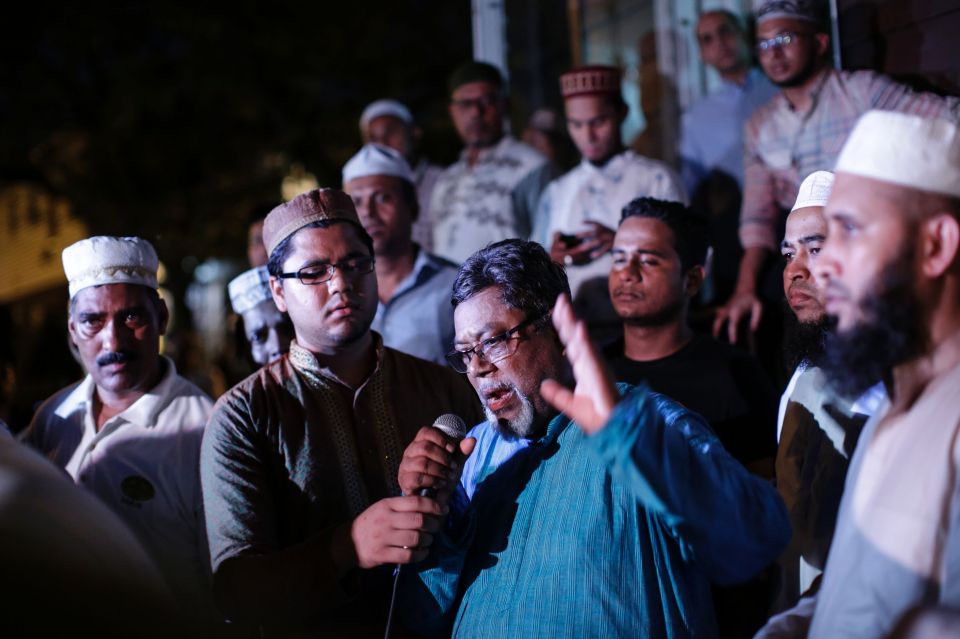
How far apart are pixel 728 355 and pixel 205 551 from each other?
221cm

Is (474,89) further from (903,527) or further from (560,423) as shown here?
(903,527)

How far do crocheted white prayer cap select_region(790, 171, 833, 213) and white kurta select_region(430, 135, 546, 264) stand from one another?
303 cm

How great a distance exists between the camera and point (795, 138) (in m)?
5.00

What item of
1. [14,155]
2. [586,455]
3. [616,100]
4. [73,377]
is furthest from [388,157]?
[14,155]

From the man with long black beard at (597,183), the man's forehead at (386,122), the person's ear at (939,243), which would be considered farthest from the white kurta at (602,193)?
the person's ear at (939,243)

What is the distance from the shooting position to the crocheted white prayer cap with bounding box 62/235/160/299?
4.12 metres

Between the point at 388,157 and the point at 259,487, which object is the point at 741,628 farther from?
the point at 388,157

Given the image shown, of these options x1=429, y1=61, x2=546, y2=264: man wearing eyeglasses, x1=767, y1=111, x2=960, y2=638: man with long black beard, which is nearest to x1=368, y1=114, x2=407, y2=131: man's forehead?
x1=429, y1=61, x2=546, y2=264: man wearing eyeglasses

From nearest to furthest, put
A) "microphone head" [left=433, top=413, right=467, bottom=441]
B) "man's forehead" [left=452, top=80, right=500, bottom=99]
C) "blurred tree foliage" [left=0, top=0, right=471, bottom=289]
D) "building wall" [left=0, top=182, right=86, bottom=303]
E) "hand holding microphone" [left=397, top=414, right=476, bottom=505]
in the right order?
"hand holding microphone" [left=397, top=414, right=476, bottom=505], "microphone head" [left=433, top=413, right=467, bottom=441], "man's forehead" [left=452, top=80, right=500, bottom=99], "blurred tree foliage" [left=0, top=0, right=471, bottom=289], "building wall" [left=0, top=182, right=86, bottom=303]

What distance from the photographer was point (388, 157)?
18.0ft

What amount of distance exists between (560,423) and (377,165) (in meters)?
2.86

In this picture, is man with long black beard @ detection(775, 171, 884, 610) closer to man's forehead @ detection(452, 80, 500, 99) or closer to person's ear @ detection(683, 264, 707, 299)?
person's ear @ detection(683, 264, 707, 299)

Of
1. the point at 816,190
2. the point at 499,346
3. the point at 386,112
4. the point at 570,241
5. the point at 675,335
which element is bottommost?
the point at 675,335

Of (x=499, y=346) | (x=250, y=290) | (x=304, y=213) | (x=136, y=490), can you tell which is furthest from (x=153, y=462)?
(x=499, y=346)
